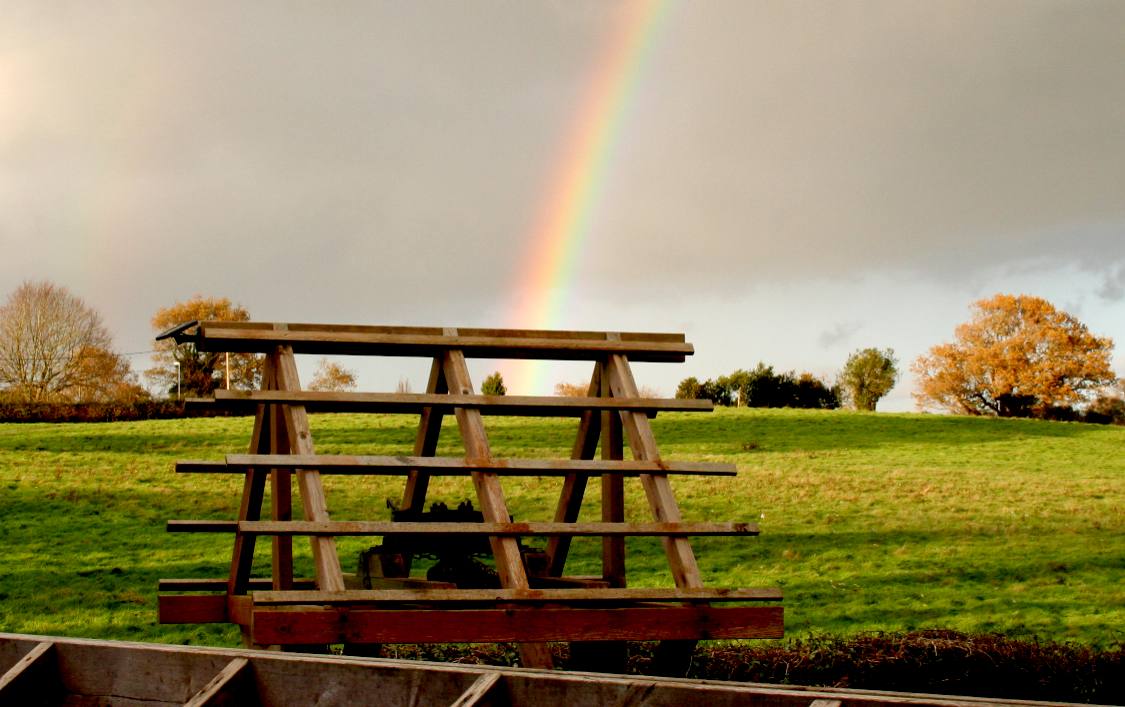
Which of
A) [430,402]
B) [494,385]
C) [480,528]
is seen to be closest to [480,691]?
[480,528]

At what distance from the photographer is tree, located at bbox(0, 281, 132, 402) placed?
55.0 m

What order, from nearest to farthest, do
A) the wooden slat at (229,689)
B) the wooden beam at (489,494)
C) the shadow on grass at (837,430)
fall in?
the wooden slat at (229,689)
the wooden beam at (489,494)
the shadow on grass at (837,430)

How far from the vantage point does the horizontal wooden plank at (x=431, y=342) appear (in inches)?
292

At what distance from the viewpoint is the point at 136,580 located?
18922mm

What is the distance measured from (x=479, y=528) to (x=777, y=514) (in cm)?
1982

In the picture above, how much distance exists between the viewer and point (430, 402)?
24.3ft

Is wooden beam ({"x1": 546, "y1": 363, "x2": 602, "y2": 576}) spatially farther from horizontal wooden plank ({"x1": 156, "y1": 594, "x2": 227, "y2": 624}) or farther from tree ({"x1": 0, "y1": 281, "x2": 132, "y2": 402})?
tree ({"x1": 0, "y1": 281, "x2": 132, "y2": 402})

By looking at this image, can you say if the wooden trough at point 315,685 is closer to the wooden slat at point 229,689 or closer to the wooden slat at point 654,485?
the wooden slat at point 229,689

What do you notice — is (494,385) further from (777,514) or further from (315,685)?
(315,685)

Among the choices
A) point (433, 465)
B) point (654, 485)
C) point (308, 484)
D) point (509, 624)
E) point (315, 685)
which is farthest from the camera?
point (654, 485)

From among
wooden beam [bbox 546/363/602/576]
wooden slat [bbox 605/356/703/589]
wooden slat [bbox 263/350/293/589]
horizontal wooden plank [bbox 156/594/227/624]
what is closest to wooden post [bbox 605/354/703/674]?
wooden slat [bbox 605/356/703/589]

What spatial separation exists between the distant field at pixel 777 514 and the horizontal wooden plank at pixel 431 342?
822 centimetres

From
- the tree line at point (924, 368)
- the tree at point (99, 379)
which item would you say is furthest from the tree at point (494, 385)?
the tree at point (99, 379)

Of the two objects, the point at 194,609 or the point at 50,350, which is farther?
the point at 50,350
